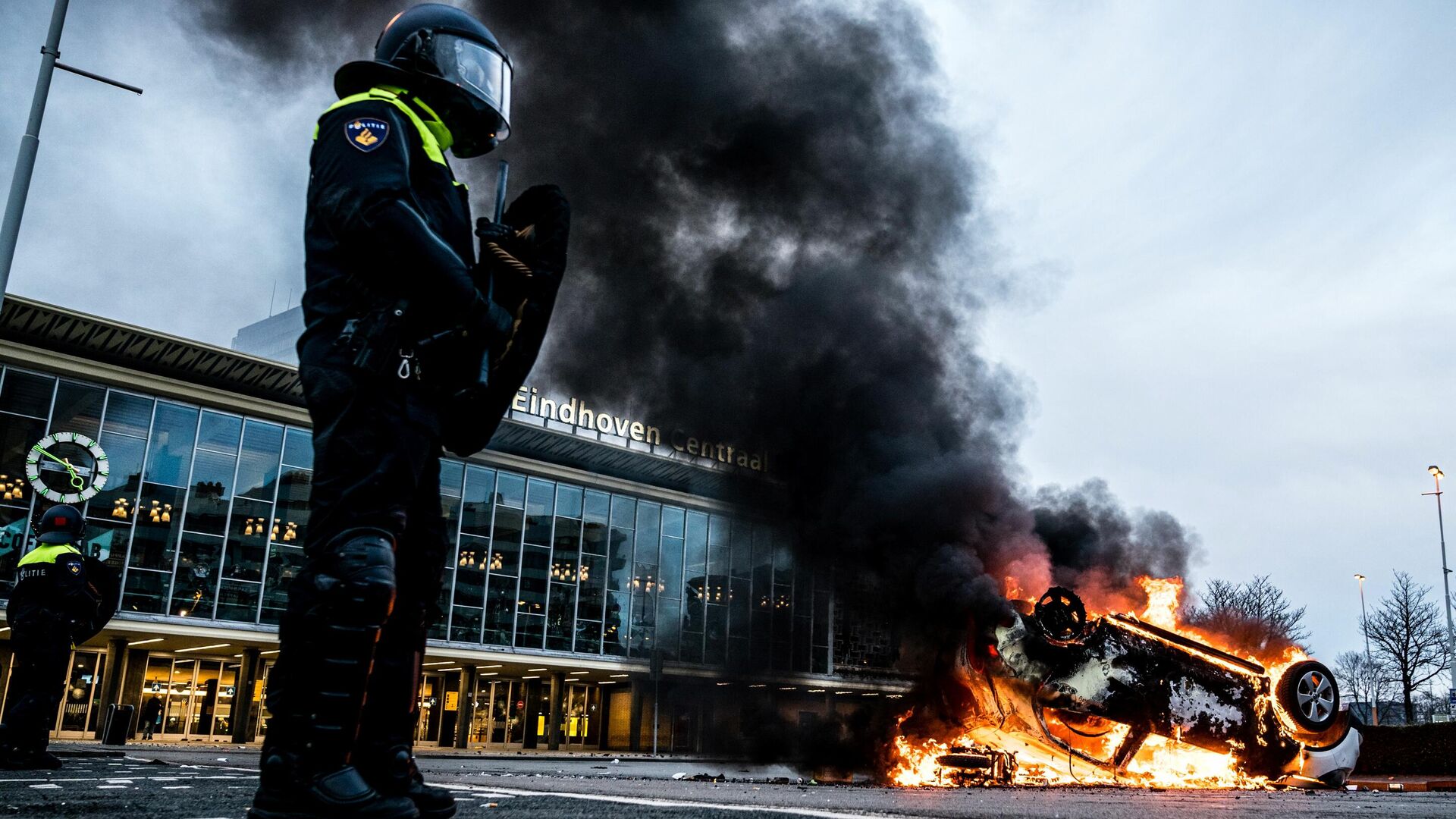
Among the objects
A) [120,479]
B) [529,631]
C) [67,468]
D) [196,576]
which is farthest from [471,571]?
[67,468]

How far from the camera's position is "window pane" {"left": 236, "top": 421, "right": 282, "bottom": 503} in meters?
28.4

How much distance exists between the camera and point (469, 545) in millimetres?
32250

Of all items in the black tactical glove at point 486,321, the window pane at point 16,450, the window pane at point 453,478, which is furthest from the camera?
the window pane at point 453,478

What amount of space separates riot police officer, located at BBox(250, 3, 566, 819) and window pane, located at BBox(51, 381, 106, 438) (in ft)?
91.3

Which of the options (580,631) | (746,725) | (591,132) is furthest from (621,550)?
(591,132)

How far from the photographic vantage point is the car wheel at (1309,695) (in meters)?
14.6

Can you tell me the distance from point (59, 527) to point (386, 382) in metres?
6.18

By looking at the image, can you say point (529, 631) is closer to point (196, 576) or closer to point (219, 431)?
point (196, 576)

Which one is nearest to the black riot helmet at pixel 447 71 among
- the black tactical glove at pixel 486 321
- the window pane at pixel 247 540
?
the black tactical glove at pixel 486 321

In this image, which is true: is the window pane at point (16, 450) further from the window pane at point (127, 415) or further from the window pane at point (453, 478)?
the window pane at point (453, 478)

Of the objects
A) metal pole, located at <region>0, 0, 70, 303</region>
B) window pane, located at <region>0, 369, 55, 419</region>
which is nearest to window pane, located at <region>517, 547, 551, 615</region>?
window pane, located at <region>0, 369, 55, 419</region>

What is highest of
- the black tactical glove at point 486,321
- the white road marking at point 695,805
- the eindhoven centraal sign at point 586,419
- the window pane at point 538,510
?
the eindhoven centraal sign at point 586,419

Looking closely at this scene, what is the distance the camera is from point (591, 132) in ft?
71.0

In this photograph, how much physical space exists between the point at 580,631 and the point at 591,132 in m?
18.8
